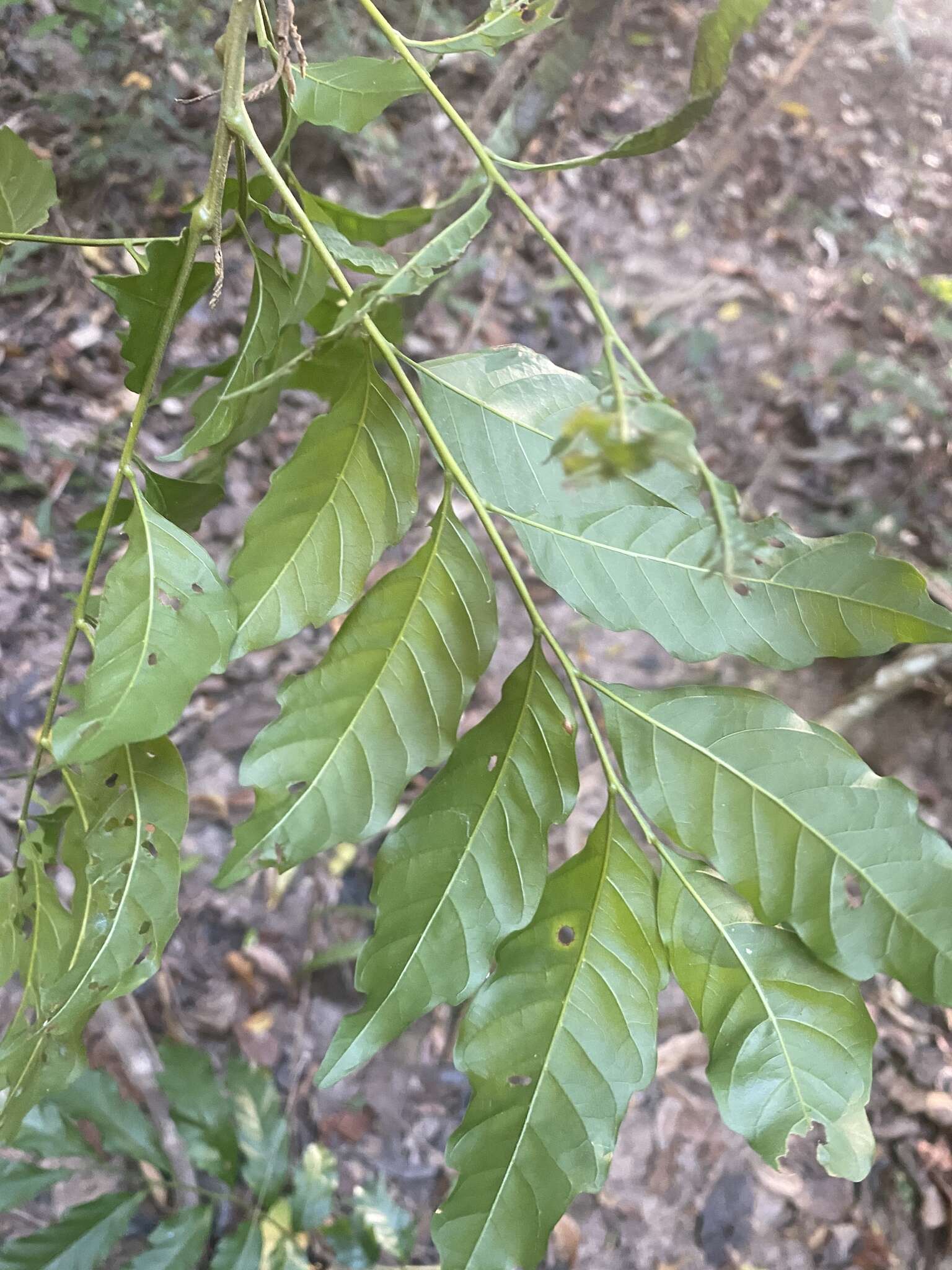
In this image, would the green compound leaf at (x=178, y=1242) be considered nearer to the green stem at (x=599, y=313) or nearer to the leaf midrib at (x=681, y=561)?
the leaf midrib at (x=681, y=561)

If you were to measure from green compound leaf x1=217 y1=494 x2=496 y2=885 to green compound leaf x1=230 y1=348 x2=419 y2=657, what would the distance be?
0.04 m

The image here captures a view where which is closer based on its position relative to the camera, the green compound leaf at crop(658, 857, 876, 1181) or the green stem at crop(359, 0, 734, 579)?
the green stem at crop(359, 0, 734, 579)

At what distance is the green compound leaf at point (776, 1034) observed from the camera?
28.7 inches

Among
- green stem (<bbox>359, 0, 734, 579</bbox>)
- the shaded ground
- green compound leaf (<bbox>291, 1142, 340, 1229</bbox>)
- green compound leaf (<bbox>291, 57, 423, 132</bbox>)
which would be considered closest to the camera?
green stem (<bbox>359, 0, 734, 579</bbox>)

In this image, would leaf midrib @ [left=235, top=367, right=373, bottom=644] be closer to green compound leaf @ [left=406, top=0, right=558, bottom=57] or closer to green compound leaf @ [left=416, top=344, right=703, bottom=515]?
green compound leaf @ [left=416, top=344, right=703, bottom=515]

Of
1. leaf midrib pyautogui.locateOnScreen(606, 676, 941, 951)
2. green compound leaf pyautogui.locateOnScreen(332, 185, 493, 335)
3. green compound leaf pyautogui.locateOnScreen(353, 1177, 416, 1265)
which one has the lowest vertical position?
green compound leaf pyautogui.locateOnScreen(353, 1177, 416, 1265)

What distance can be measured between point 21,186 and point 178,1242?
1.59 metres

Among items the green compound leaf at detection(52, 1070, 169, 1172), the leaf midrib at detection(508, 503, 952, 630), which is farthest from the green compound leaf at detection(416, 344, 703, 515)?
the green compound leaf at detection(52, 1070, 169, 1172)

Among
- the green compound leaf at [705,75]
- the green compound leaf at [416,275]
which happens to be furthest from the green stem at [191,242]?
the green compound leaf at [705,75]

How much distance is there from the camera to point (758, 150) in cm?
378

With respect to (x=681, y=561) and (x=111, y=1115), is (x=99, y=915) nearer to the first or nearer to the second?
(x=681, y=561)

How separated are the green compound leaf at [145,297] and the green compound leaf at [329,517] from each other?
19 cm

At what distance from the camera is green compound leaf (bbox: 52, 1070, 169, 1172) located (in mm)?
1436

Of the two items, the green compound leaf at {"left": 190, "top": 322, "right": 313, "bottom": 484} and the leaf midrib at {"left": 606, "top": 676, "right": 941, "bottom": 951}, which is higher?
the green compound leaf at {"left": 190, "top": 322, "right": 313, "bottom": 484}
